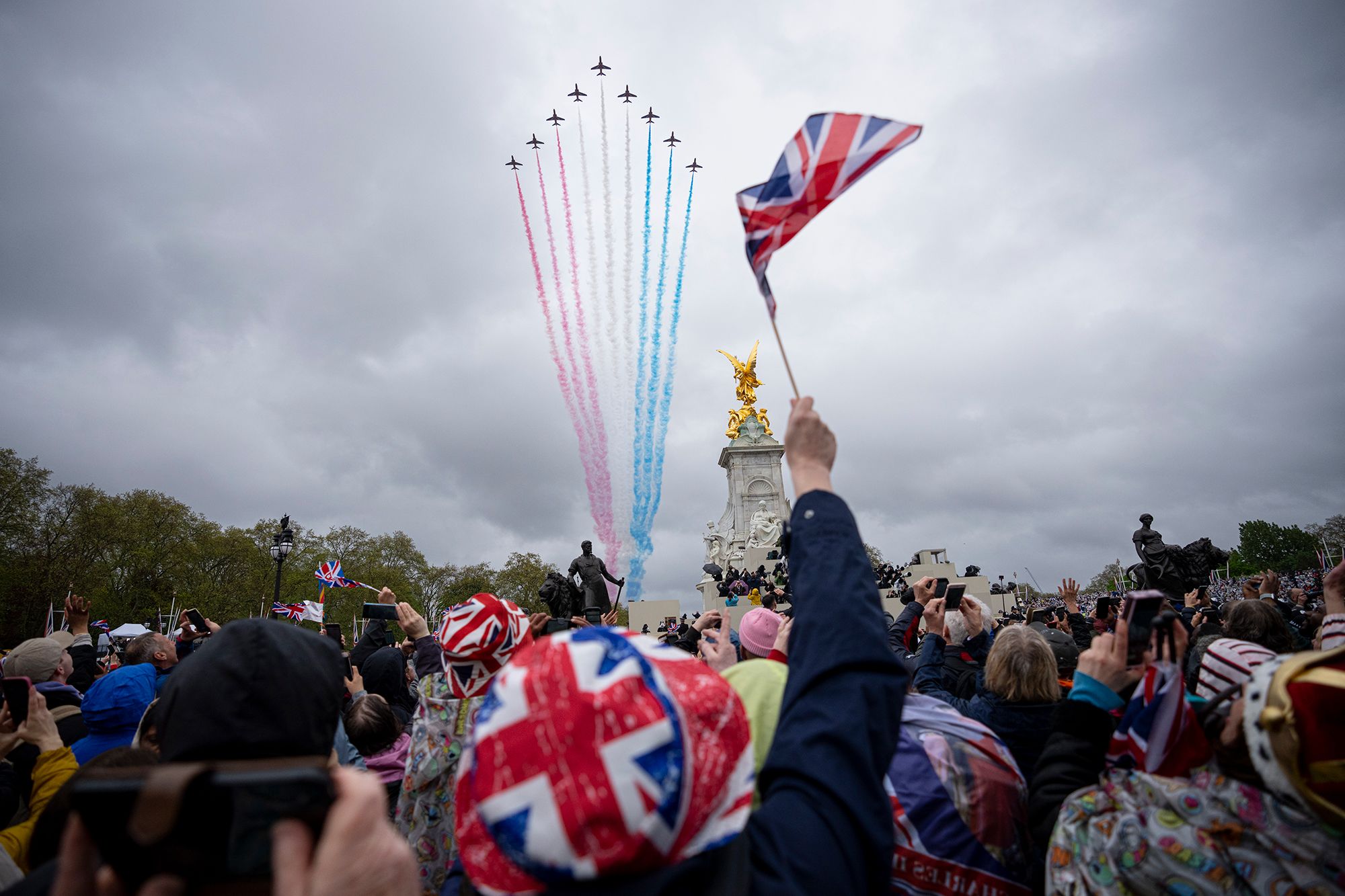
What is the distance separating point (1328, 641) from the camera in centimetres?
333

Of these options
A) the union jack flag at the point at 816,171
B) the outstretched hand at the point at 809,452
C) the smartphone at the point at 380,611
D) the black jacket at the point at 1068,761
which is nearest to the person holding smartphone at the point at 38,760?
the smartphone at the point at 380,611

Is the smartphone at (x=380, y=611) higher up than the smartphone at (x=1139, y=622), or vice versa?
Answer: the smartphone at (x=1139, y=622)

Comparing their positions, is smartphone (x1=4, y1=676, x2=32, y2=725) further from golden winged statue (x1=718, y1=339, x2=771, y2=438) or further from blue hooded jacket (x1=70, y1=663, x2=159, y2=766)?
golden winged statue (x1=718, y1=339, x2=771, y2=438)

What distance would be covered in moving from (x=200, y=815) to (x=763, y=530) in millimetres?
33995

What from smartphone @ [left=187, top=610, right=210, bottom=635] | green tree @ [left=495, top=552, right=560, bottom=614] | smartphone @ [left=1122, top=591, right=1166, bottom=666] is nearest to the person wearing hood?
smartphone @ [left=1122, top=591, right=1166, bottom=666]

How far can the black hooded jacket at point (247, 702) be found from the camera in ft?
4.17

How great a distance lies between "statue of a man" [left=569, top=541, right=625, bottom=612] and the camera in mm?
14711

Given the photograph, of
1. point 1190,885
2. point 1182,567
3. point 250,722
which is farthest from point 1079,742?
point 1182,567

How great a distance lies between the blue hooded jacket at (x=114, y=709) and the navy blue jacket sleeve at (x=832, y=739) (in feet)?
14.0

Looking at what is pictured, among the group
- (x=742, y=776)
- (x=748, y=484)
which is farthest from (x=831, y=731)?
(x=748, y=484)

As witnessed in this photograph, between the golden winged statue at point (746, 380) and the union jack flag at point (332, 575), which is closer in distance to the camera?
the union jack flag at point (332, 575)

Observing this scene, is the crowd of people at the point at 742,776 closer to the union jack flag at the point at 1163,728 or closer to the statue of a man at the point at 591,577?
the union jack flag at the point at 1163,728

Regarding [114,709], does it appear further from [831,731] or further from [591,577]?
[591,577]

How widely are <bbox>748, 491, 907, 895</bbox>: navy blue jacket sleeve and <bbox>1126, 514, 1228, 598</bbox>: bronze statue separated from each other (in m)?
13.0
